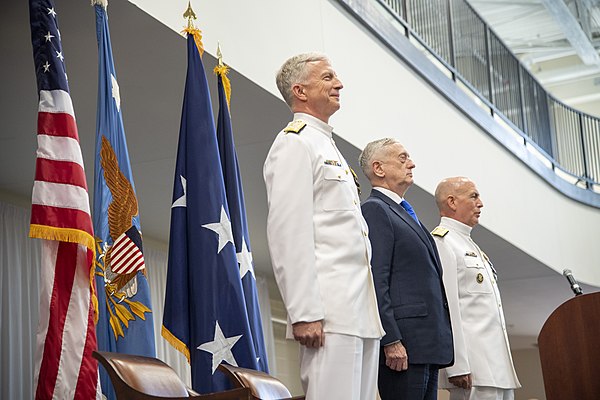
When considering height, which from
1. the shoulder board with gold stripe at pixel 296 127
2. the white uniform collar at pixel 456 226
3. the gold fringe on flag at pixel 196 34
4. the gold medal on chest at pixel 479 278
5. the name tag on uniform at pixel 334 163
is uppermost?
the gold fringe on flag at pixel 196 34

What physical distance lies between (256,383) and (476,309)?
1.47m

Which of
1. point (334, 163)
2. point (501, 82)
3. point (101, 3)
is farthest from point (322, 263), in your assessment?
point (501, 82)

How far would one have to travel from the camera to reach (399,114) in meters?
6.51

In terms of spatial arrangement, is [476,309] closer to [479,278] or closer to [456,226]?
[479,278]

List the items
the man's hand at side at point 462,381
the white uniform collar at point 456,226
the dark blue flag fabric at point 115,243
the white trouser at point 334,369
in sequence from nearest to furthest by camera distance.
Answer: the white trouser at point 334,369 < the dark blue flag fabric at point 115,243 < the man's hand at side at point 462,381 < the white uniform collar at point 456,226

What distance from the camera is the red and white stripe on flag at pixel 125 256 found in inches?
138

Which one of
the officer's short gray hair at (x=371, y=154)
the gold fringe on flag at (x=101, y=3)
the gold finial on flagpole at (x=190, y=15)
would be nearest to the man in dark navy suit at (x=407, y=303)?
the officer's short gray hair at (x=371, y=154)

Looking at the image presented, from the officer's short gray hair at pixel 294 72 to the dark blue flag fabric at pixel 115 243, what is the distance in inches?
29.3

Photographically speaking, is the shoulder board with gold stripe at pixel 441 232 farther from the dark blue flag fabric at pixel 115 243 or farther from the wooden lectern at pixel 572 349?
the dark blue flag fabric at pixel 115 243

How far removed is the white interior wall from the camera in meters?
4.58

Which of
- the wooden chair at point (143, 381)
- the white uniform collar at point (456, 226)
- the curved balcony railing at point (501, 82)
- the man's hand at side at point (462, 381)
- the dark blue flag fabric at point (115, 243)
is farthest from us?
the curved balcony railing at point (501, 82)

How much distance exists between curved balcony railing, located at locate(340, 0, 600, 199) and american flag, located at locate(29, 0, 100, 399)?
2677 mm

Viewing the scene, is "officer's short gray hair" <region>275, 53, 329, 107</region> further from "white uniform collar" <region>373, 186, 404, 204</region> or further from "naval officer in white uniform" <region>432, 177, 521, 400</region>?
"naval officer in white uniform" <region>432, 177, 521, 400</region>

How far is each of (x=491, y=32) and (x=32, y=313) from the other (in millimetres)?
4873
